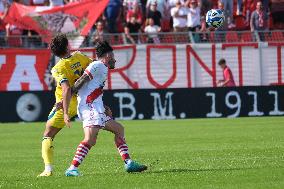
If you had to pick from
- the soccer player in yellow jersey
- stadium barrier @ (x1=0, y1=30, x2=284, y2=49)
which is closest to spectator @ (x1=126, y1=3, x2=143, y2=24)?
stadium barrier @ (x1=0, y1=30, x2=284, y2=49)

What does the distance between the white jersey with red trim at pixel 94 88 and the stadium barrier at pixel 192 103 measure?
15704 mm

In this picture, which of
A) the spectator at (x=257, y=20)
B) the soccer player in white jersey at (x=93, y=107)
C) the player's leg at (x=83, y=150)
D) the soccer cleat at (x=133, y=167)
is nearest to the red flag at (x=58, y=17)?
the spectator at (x=257, y=20)

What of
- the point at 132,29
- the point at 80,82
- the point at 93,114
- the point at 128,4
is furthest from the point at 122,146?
the point at 128,4

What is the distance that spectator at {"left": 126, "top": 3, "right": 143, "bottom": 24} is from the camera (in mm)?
30672

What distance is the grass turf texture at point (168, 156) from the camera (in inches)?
477

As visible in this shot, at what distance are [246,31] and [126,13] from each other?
394 cm

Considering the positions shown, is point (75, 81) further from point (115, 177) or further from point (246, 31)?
point (246, 31)

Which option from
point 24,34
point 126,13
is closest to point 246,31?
point 126,13

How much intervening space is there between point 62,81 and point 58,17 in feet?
54.9

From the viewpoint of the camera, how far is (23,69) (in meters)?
29.8

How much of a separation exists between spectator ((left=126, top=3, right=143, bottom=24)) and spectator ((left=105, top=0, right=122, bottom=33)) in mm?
397

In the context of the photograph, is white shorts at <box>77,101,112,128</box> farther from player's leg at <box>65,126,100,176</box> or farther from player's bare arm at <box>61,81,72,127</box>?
player's bare arm at <box>61,81,72,127</box>

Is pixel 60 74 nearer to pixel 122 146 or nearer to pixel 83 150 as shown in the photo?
pixel 83 150

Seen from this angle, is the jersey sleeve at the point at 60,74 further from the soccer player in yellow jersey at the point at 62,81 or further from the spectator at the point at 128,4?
the spectator at the point at 128,4
